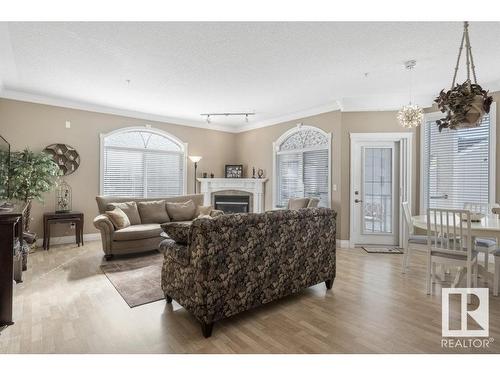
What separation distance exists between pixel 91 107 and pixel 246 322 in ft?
17.1

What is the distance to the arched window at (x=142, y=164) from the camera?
5805 mm

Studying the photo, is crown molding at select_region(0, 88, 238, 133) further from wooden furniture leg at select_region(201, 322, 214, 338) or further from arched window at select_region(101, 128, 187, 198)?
wooden furniture leg at select_region(201, 322, 214, 338)

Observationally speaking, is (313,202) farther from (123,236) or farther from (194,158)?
(123,236)

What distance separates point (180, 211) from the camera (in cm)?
541

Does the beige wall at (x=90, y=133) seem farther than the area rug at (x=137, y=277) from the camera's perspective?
Yes

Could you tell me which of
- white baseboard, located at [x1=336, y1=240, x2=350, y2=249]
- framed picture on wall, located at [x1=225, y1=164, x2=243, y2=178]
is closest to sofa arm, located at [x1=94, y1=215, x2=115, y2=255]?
framed picture on wall, located at [x1=225, y1=164, x2=243, y2=178]

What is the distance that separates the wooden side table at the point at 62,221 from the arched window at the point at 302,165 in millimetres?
4058

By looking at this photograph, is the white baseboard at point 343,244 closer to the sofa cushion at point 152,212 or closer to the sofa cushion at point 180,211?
the sofa cushion at point 180,211

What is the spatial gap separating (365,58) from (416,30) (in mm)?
690

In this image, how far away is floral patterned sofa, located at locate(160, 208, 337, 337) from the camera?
84.5 inches

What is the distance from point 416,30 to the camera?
276 centimetres

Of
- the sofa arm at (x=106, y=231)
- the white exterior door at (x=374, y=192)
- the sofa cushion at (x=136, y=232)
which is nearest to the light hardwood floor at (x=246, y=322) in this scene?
the sofa arm at (x=106, y=231)
